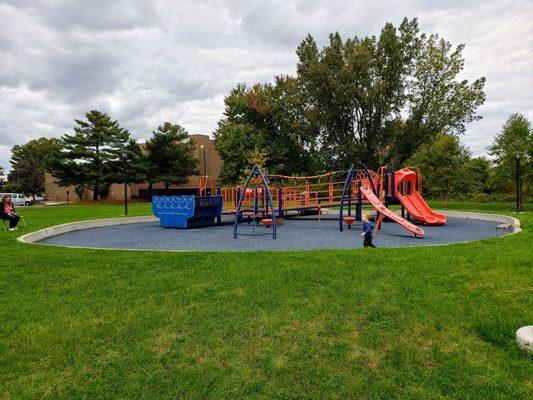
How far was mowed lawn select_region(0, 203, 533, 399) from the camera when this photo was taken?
362 cm

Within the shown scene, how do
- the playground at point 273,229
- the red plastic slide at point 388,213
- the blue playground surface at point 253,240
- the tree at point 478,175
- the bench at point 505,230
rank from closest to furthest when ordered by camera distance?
the blue playground surface at point 253,240
the playground at point 273,229
the bench at point 505,230
the red plastic slide at point 388,213
the tree at point 478,175

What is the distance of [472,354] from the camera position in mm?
4094

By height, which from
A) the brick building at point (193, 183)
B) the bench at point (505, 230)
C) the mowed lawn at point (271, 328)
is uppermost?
the brick building at point (193, 183)

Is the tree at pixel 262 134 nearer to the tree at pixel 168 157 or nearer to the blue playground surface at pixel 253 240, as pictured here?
the tree at pixel 168 157

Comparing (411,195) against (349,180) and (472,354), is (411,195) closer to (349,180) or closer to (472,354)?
(349,180)

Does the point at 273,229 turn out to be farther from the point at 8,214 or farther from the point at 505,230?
the point at 8,214

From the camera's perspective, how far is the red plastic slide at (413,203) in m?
17.7

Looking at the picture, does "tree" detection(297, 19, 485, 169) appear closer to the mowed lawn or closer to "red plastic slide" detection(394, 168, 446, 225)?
"red plastic slide" detection(394, 168, 446, 225)

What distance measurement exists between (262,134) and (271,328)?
41747 millimetres

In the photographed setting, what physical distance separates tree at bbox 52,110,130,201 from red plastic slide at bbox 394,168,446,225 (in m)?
35.5

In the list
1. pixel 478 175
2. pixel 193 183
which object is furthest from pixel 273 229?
pixel 193 183

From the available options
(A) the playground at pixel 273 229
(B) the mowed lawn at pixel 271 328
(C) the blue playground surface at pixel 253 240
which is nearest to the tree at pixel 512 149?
(A) the playground at pixel 273 229

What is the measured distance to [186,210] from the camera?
18.2 metres

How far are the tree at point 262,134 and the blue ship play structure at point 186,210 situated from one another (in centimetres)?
2368
